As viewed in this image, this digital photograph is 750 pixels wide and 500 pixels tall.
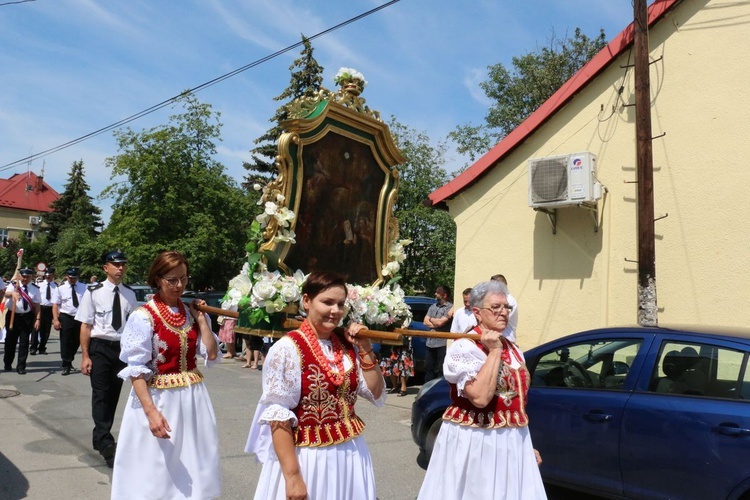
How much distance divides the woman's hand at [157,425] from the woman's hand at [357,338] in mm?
1540

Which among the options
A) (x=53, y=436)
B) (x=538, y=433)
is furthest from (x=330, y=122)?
(x=53, y=436)

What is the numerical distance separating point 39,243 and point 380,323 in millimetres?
53223

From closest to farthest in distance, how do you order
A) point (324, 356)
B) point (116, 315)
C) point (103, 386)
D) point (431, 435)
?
point (324, 356)
point (103, 386)
point (116, 315)
point (431, 435)

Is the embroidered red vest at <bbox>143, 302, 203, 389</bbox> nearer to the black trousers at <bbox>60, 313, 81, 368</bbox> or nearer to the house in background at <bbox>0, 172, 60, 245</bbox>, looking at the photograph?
the black trousers at <bbox>60, 313, 81, 368</bbox>

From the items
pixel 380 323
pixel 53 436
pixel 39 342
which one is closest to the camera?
pixel 380 323

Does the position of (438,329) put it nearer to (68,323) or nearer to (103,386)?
(103,386)

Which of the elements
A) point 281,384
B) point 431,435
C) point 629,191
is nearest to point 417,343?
point 629,191

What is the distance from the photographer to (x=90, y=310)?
6367mm

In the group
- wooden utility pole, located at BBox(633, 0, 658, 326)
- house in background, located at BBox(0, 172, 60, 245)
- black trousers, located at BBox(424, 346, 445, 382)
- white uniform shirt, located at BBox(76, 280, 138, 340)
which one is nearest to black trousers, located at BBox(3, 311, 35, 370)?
white uniform shirt, located at BBox(76, 280, 138, 340)

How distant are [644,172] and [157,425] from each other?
751 cm

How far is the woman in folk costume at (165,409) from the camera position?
4.10 meters

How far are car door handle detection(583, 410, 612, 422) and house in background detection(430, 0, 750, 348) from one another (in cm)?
483

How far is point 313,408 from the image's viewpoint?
9.67ft

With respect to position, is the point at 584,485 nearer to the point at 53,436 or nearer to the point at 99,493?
the point at 99,493
